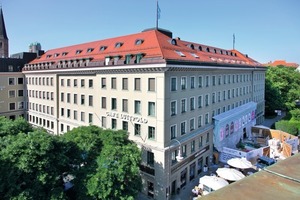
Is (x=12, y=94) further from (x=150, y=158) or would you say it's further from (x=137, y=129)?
(x=150, y=158)

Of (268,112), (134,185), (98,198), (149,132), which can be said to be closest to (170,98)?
(149,132)

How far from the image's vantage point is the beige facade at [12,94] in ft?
164

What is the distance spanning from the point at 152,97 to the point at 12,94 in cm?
3909

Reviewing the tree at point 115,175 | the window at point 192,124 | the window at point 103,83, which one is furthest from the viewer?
the window at point 103,83

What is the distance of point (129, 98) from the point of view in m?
29.0

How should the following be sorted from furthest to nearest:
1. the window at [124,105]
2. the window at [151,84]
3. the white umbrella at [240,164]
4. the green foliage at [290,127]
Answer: the green foliage at [290,127] → the white umbrella at [240,164] → the window at [124,105] → the window at [151,84]

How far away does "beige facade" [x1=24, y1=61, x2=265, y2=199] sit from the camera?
86.0ft

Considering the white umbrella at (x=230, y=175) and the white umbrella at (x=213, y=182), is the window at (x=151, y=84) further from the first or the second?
the white umbrella at (x=230, y=175)

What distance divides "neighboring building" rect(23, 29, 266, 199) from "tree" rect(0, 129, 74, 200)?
10880mm

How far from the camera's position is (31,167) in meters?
17.3

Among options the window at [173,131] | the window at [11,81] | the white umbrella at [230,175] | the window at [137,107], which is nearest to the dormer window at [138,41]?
the window at [137,107]

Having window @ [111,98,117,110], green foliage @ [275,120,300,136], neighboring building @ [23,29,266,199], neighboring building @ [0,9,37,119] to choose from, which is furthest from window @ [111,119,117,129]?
green foliage @ [275,120,300,136]

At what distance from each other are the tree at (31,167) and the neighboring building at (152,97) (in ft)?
35.7

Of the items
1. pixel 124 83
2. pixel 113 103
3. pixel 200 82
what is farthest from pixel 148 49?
pixel 200 82
